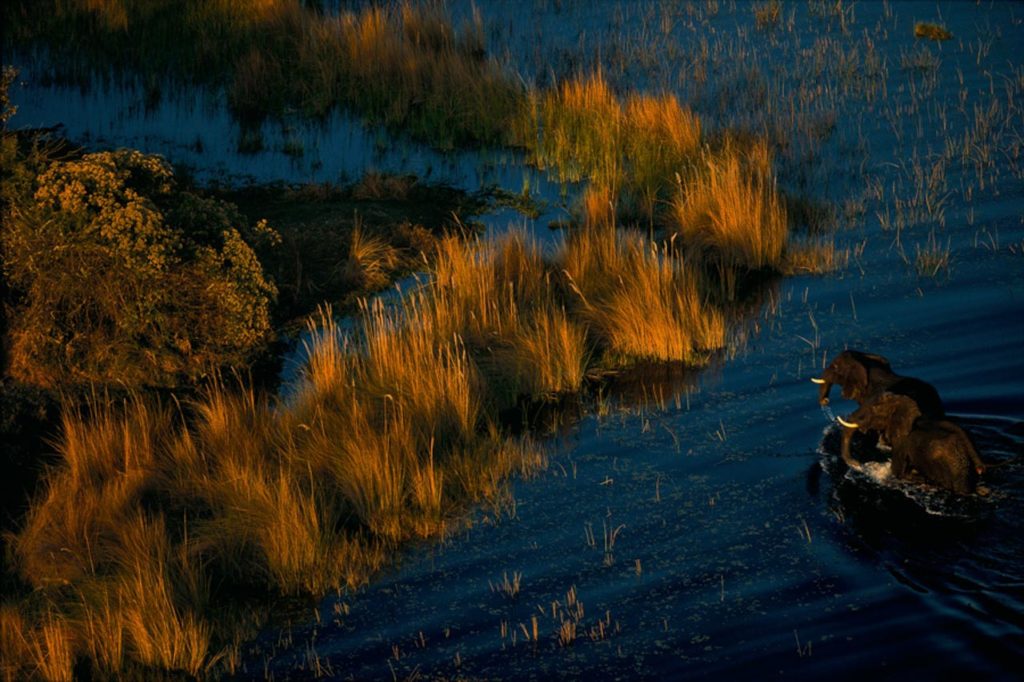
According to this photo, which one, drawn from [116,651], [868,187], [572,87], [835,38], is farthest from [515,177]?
[116,651]

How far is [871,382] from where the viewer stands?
8.35 metres

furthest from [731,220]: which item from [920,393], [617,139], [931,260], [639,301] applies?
[920,393]

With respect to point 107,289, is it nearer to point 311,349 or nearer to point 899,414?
point 311,349

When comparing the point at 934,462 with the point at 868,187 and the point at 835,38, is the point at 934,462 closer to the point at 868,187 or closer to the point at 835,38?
the point at 868,187

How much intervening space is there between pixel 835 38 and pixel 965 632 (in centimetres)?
1574

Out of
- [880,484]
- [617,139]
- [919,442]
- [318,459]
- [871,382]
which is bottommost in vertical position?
[318,459]

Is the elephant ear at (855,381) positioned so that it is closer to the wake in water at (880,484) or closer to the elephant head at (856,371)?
the elephant head at (856,371)

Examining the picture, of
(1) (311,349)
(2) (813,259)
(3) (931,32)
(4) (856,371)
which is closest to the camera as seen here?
(4) (856,371)

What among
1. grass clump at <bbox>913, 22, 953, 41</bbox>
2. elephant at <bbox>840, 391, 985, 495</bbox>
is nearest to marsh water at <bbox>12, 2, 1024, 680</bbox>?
elephant at <bbox>840, 391, 985, 495</bbox>

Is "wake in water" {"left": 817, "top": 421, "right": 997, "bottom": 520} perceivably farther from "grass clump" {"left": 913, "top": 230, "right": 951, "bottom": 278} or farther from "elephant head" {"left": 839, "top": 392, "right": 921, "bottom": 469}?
"grass clump" {"left": 913, "top": 230, "right": 951, "bottom": 278}

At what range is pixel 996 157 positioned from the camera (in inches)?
581

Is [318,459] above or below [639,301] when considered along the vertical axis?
below

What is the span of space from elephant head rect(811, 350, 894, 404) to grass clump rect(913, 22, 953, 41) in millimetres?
12998

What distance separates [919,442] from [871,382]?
739 mm
